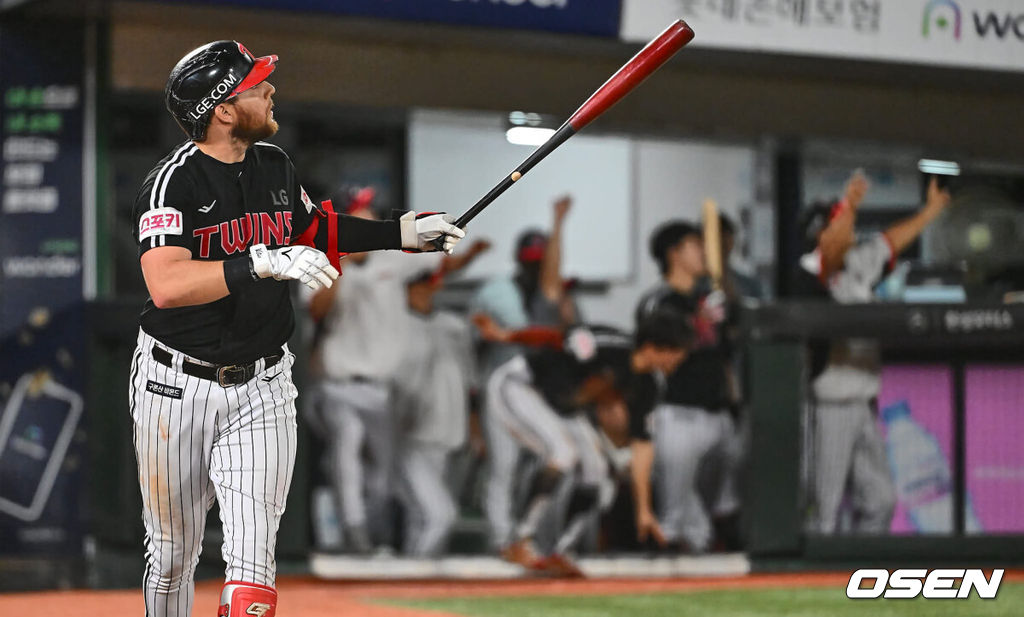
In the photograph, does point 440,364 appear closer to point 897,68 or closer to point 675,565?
point 675,565

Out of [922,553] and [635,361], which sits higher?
[635,361]

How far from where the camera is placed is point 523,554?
284 inches

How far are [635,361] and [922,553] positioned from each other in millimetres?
1713

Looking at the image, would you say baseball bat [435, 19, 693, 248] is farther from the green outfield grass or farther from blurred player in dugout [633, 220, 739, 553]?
blurred player in dugout [633, 220, 739, 553]

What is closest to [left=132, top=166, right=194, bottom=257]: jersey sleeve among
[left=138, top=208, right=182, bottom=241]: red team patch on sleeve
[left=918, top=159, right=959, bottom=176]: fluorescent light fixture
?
[left=138, top=208, right=182, bottom=241]: red team patch on sleeve

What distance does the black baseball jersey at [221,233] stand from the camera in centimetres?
350

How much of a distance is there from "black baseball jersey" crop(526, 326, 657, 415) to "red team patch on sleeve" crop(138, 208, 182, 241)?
13.4 feet

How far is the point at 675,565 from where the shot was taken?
23.8 ft

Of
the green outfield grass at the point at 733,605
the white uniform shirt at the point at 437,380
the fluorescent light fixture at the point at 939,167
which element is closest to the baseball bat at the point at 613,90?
the green outfield grass at the point at 733,605

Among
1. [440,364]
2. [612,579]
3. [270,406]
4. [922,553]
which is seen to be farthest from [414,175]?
[270,406]

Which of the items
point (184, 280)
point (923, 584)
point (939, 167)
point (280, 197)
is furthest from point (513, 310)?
point (184, 280)

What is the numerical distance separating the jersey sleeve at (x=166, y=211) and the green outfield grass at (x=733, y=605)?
9.17ft

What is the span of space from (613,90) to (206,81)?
1076 millimetres

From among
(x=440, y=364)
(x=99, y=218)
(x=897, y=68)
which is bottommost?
(x=440, y=364)
